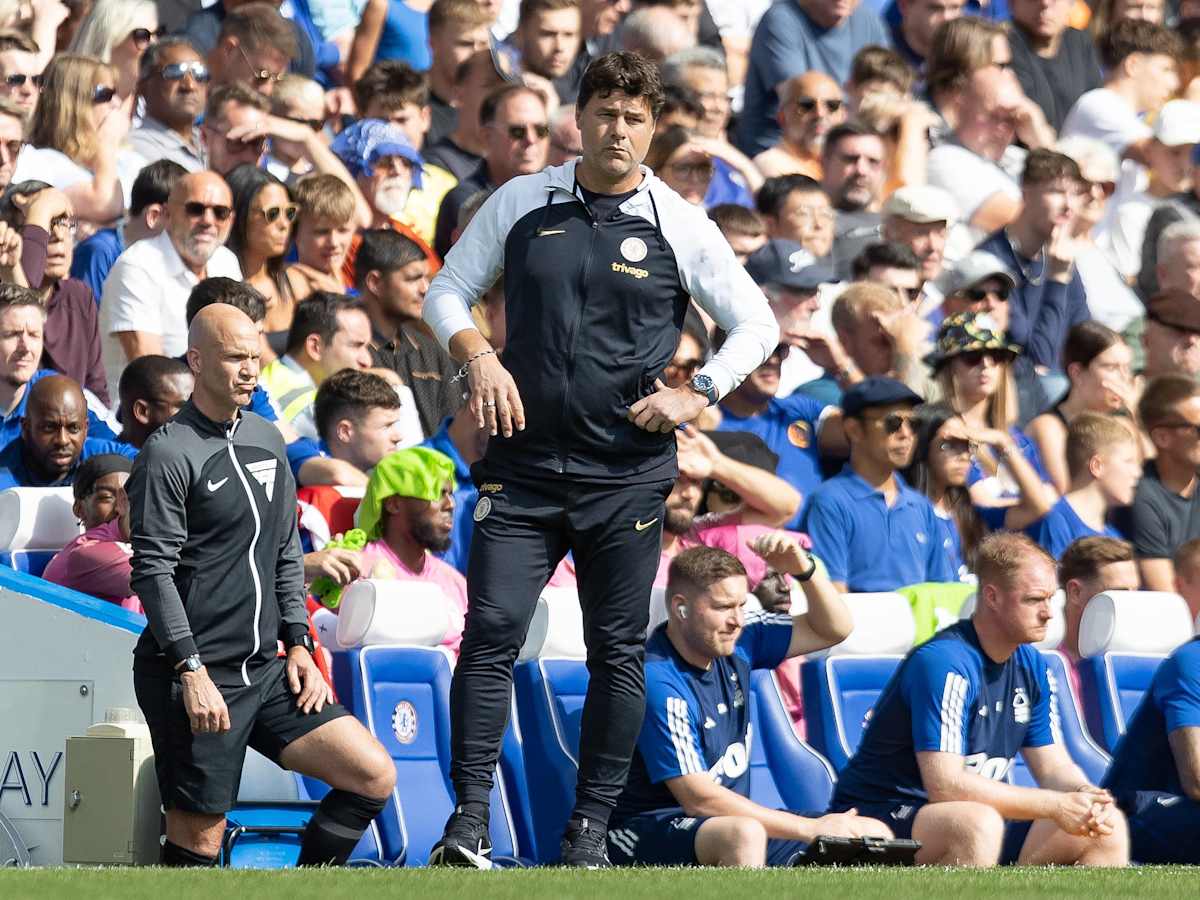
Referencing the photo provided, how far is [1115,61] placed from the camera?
1571 cm

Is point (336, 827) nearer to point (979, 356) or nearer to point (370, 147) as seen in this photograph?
point (979, 356)

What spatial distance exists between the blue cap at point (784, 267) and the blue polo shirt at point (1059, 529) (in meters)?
1.71

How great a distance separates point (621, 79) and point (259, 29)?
257 inches

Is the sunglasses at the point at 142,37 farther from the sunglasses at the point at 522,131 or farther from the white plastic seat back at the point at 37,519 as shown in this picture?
the white plastic seat back at the point at 37,519

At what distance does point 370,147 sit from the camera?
40.7 ft

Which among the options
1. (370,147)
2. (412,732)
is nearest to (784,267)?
(370,147)

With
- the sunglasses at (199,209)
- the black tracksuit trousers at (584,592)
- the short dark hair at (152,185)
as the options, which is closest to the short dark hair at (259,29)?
the short dark hair at (152,185)

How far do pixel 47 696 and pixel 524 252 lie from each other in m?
2.30

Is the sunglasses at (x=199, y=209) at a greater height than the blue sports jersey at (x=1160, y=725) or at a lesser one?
greater

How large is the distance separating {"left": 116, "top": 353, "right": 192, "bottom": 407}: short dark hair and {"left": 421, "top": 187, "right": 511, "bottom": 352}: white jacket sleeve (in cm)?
259

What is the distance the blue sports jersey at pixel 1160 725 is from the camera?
7.73 metres

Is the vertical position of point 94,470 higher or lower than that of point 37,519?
higher

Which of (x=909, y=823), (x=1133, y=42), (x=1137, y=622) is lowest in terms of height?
(x=909, y=823)

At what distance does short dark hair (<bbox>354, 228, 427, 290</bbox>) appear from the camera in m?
11.1
